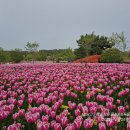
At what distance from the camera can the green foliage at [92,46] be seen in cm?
6793

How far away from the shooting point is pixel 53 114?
5.06 metres

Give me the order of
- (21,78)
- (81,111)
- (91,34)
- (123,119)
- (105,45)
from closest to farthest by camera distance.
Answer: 1. (123,119)
2. (81,111)
3. (21,78)
4. (105,45)
5. (91,34)

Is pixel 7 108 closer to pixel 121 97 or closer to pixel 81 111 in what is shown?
pixel 81 111

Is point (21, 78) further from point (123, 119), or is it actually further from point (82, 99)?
point (123, 119)

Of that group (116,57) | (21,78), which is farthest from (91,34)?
(21,78)

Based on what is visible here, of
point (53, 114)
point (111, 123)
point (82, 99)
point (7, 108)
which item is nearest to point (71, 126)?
point (111, 123)

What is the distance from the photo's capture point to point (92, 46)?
70.9 meters

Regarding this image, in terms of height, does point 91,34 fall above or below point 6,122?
above

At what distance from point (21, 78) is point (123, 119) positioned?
773cm

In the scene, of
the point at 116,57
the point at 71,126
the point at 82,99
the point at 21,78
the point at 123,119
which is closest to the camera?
the point at 71,126

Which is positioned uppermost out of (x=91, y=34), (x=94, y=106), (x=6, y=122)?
(x=91, y=34)

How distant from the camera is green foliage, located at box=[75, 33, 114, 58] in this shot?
67.9 meters

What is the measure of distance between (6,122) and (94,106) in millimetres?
1667

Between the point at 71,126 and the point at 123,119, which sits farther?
the point at 123,119
